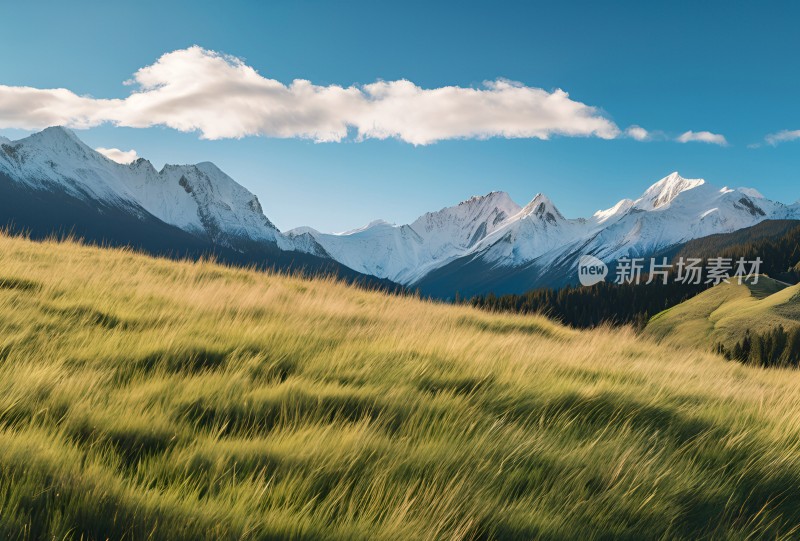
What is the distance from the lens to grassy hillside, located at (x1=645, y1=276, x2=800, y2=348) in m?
126

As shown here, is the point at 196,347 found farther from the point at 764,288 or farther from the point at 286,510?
the point at 764,288

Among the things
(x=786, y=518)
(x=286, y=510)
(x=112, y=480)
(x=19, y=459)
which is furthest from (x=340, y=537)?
(x=786, y=518)

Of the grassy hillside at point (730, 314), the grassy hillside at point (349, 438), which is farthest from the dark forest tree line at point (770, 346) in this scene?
the grassy hillside at point (349, 438)

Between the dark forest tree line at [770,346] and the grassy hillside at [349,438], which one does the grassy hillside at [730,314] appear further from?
the grassy hillside at [349,438]

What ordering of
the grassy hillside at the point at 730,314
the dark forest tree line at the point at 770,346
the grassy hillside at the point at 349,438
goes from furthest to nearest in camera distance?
the grassy hillside at the point at 730,314, the dark forest tree line at the point at 770,346, the grassy hillside at the point at 349,438

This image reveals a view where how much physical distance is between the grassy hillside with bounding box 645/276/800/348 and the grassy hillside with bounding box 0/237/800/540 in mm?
115668

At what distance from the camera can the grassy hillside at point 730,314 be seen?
413ft

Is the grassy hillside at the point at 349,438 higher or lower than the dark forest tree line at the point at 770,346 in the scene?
higher

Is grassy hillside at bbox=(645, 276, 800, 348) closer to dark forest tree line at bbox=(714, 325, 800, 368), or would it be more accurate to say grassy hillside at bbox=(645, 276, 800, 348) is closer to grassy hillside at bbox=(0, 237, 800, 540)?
→ dark forest tree line at bbox=(714, 325, 800, 368)

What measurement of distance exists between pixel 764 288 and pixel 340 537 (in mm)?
194656

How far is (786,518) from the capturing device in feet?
12.9

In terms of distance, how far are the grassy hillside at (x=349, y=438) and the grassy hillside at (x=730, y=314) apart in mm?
115668

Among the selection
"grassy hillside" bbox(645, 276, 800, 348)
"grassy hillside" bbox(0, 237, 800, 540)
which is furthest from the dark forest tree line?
"grassy hillside" bbox(0, 237, 800, 540)

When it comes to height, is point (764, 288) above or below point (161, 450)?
above
